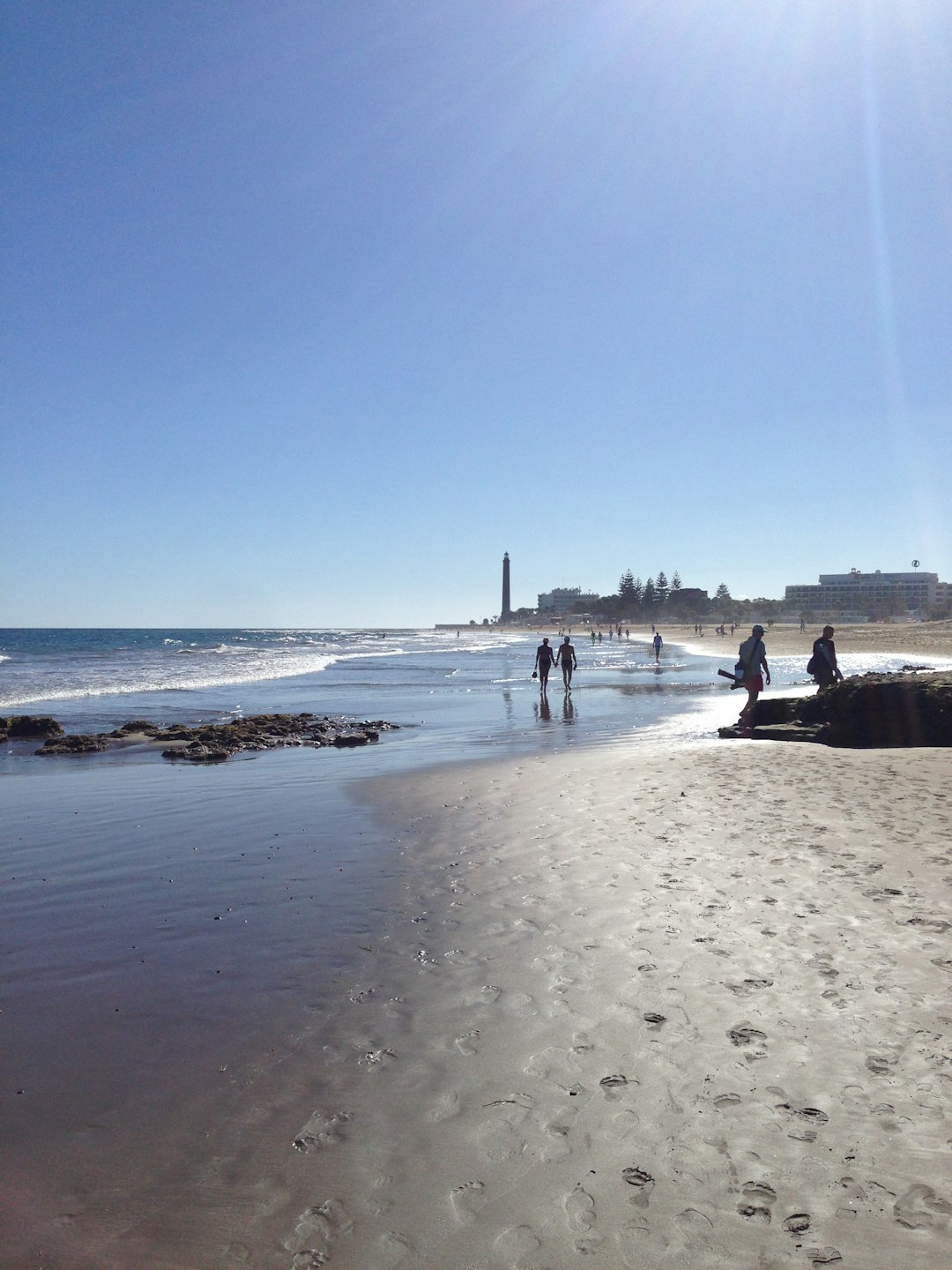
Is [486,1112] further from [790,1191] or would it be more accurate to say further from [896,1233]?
[896,1233]

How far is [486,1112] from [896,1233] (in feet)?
5.12

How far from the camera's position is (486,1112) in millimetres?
3484

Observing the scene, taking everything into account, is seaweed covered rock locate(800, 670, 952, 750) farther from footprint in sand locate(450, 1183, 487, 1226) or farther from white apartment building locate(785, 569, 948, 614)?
white apartment building locate(785, 569, 948, 614)

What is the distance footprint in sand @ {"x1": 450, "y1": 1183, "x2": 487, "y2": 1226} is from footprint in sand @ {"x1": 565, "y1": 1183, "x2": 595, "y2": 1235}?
313 millimetres

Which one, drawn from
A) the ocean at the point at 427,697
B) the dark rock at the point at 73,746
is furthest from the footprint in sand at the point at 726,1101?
the dark rock at the point at 73,746

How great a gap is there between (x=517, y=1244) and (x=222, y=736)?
13992 millimetres

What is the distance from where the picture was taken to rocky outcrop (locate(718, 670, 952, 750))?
12.7 meters

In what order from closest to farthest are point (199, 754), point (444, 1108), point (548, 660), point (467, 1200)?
point (467, 1200), point (444, 1108), point (199, 754), point (548, 660)

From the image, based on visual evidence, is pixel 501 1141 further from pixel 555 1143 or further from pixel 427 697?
pixel 427 697

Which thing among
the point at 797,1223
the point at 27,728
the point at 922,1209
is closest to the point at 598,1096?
the point at 797,1223

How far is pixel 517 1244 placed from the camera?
108 inches

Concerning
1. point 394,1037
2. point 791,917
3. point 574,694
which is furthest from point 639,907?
point 574,694

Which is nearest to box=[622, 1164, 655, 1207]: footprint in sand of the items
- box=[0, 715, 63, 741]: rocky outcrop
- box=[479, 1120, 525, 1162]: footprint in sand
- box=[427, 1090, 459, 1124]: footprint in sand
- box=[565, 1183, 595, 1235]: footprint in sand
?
box=[565, 1183, 595, 1235]: footprint in sand

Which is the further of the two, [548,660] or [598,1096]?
[548,660]
